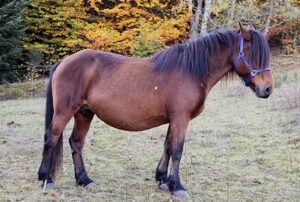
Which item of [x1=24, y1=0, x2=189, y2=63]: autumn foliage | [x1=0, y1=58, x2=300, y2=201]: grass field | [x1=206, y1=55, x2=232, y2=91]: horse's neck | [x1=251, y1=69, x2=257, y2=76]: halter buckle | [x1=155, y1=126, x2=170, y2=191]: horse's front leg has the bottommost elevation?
[x1=24, y1=0, x2=189, y2=63]: autumn foliage

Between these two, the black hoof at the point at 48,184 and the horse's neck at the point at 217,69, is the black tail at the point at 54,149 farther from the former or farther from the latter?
the horse's neck at the point at 217,69

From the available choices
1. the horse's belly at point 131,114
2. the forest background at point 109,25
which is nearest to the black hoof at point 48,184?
the horse's belly at point 131,114

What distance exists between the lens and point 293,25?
21984 millimetres

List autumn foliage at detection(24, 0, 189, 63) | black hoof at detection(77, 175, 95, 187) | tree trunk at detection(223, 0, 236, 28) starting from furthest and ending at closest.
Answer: autumn foliage at detection(24, 0, 189, 63) < tree trunk at detection(223, 0, 236, 28) < black hoof at detection(77, 175, 95, 187)

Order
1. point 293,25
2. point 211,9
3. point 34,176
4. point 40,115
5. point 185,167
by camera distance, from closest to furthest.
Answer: point 34,176 < point 185,167 < point 40,115 < point 211,9 < point 293,25

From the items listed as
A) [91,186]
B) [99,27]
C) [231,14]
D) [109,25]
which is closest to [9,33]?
[99,27]

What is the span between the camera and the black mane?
4148 mm

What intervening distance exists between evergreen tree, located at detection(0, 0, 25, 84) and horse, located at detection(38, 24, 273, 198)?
12.1 metres

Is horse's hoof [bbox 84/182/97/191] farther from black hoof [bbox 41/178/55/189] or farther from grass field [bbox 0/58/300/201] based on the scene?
black hoof [bbox 41/178/55/189]

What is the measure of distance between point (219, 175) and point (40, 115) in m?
6.03

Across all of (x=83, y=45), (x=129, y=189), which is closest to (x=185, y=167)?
(x=129, y=189)

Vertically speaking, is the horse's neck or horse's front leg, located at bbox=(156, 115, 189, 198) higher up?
the horse's neck

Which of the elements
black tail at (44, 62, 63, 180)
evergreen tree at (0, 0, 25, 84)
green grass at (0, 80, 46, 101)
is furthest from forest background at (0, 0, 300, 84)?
black tail at (44, 62, 63, 180)

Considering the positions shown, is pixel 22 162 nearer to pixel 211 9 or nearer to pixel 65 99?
pixel 65 99
